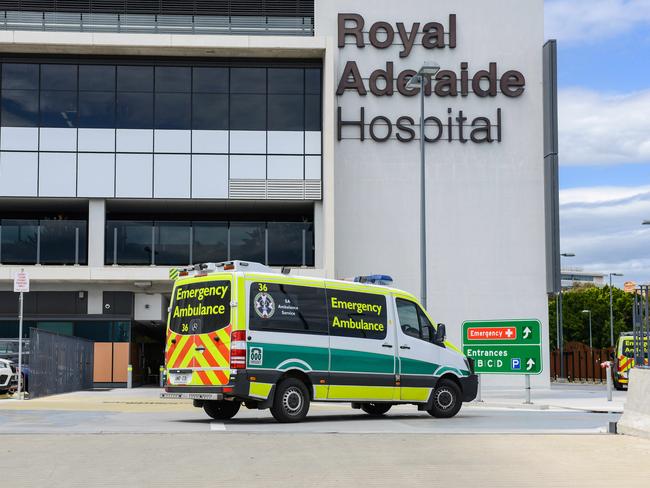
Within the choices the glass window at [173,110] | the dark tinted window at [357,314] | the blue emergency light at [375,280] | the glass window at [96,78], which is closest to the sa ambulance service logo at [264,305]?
the dark tinted window at [357,314]

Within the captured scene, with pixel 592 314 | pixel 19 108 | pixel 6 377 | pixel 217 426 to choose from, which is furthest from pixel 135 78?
pixel 592 314

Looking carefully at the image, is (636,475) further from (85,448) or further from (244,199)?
(244,199)

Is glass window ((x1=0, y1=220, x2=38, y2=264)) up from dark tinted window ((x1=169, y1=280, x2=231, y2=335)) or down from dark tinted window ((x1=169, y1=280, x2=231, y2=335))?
up

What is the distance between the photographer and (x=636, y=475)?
34.4 feet

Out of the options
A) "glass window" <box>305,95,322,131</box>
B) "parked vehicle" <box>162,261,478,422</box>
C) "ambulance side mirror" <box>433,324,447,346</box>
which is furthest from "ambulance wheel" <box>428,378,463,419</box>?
"glass window" <box>305,95,322,131</box>

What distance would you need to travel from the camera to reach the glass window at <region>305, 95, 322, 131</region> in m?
40.0

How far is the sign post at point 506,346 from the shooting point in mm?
26391

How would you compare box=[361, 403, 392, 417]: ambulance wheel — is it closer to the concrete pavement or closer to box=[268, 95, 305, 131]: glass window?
the concrete pavement

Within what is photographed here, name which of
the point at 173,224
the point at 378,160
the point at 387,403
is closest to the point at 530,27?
the point at 378,160

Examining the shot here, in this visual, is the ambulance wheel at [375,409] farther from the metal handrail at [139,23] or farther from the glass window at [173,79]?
the metal handrail at [139,23]

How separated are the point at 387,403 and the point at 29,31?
82.0ft

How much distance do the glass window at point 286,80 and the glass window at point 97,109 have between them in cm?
595

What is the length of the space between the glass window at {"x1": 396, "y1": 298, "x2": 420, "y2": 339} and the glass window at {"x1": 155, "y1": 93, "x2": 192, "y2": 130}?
68.6 ft

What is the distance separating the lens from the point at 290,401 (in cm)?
1828
